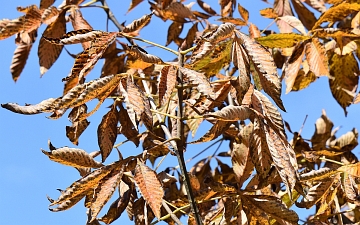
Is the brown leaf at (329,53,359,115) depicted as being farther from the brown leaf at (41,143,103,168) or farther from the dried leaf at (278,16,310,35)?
the brown leaf at (41,143,103,168)

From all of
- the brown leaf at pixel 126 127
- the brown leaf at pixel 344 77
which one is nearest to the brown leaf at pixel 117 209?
the brown leaf at pixel 126 127

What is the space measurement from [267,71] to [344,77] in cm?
86

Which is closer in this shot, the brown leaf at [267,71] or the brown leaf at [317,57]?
the brown leaf at [267,71]

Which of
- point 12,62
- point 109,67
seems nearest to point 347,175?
point 109,67

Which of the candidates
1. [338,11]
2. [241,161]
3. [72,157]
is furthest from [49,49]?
[338,11]

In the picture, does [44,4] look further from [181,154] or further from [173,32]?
[181,154]

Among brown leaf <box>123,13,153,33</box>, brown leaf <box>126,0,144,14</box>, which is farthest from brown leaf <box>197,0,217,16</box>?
brown leaf <box>123,13,153,33</box>

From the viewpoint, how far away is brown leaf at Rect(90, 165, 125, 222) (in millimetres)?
726

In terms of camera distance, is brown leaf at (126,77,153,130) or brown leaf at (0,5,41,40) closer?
brown leaf at (126,77,153,130)

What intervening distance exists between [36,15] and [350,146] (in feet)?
3.31

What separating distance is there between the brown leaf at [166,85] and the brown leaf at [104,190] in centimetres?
13

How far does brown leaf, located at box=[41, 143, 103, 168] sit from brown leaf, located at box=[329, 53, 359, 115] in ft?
3.04

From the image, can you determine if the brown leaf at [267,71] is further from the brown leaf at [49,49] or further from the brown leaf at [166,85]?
the brown leaf at [49,49]

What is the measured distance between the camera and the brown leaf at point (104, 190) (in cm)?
→ 73
